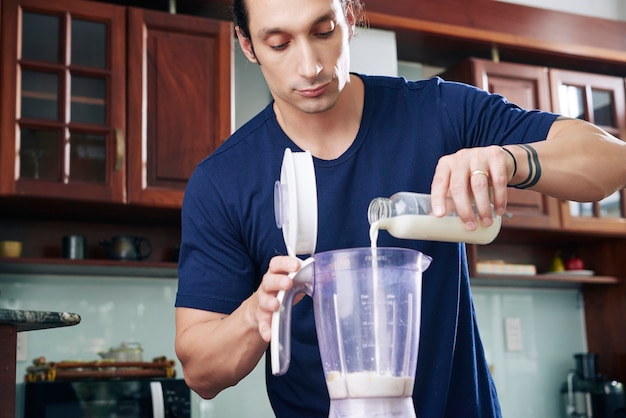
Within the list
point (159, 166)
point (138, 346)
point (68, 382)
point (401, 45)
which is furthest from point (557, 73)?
point (68, 382)

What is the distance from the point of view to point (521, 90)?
3.55 metres

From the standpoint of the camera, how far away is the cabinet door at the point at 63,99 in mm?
2658

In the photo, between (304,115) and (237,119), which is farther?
(237,119)

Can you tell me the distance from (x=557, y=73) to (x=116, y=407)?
7.58 feet

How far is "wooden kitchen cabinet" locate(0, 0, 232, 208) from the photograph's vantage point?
106 inches

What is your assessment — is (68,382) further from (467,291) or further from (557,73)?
(557,73)

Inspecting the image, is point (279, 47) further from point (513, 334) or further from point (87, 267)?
point (513, 334)

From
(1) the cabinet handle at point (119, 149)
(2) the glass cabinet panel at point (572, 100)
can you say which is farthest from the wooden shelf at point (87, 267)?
(2) the glass cabinet panel at point (572, 100)

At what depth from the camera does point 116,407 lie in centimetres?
262

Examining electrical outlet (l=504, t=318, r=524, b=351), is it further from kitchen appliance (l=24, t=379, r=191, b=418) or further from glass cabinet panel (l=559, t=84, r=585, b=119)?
kitchen appliance (l=24, t=379, r=191, b=418)

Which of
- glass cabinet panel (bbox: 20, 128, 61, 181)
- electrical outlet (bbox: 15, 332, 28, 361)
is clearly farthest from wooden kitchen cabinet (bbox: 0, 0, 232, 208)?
electrical outlet (bbox: 15, 332, 28, 361)

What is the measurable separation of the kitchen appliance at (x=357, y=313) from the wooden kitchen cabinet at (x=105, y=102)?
1917 millimetres

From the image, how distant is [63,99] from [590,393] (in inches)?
97.2

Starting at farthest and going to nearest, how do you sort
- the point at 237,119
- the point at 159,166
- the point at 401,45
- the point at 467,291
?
the point at 401,45 → the point at 237,119 → the point at 159,166 → the point at 467,291
